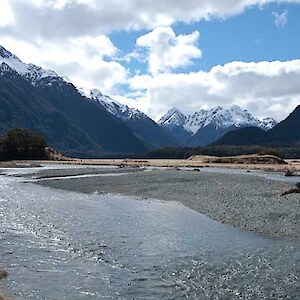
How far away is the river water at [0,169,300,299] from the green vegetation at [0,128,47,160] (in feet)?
389

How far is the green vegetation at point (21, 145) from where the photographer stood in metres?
152

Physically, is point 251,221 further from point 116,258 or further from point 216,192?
point 216,192

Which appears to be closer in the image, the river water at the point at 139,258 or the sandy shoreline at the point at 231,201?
the river water at the point at 139,258

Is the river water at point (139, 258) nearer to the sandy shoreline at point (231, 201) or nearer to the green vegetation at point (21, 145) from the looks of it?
the sandy shoreline at point (231, 201)

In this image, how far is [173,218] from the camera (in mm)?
36500

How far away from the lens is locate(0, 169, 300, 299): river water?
1869 centimetres

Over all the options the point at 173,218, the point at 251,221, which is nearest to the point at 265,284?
the point at 251,221

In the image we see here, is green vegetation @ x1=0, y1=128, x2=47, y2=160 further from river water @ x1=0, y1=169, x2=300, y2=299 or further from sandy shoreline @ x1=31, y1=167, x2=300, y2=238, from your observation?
river water @ x1=0, y1=169, x2=300, y2=299

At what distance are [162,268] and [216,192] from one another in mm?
32752

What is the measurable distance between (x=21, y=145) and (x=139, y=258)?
137598 mm

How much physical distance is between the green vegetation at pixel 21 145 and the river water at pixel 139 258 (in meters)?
119

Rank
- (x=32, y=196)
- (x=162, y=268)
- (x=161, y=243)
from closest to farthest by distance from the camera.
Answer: (x=162, y=268) < (x=161, y=243) < (x=32, y=196)

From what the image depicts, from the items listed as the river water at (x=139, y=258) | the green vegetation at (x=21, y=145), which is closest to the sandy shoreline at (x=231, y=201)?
the river water at (x=139, y=258)

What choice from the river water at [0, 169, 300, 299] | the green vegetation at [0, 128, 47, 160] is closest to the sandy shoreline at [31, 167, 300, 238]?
the river water at [0, 169, 300, 299]
